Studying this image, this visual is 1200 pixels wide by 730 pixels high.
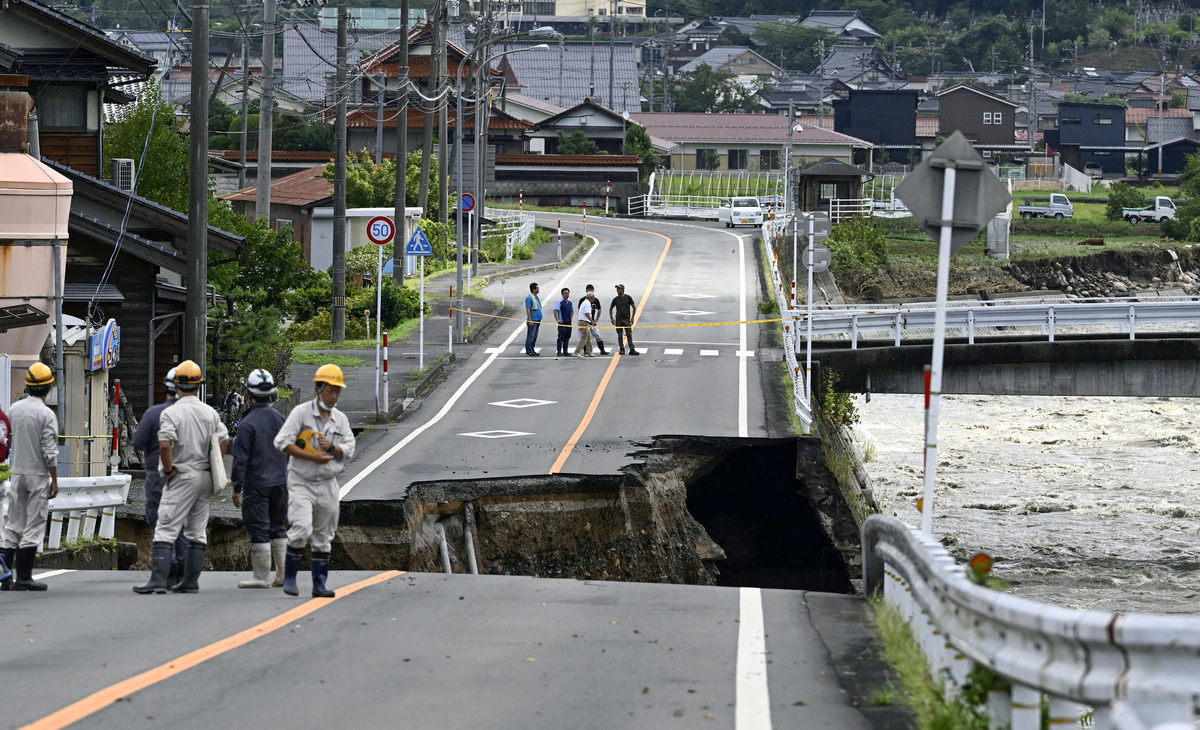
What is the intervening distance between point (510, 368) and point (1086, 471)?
13.9m

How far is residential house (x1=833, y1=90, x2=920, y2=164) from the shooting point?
3984 inches

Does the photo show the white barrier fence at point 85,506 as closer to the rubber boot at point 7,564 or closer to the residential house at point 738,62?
the rubber boot at point 7,564

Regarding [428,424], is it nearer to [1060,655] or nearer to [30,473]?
[30,473]

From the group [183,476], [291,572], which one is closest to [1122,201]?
[291,572]

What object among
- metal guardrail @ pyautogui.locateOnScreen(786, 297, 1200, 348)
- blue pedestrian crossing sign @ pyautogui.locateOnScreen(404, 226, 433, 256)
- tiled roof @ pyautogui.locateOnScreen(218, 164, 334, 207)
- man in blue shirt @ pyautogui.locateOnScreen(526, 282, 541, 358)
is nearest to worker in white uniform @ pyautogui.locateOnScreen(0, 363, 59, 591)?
blue pedestrian crossing sign @ pyautogui.locateOnScreen(404, 226, 433, 256)

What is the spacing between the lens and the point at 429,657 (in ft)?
27.2

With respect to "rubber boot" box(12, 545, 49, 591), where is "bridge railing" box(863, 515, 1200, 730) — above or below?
above

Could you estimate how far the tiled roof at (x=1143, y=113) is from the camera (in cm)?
11312

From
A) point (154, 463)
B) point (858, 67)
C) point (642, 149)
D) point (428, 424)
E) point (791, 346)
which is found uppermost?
point (858, 67)

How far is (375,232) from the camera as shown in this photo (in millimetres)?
27328

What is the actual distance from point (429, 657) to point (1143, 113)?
11959 cm

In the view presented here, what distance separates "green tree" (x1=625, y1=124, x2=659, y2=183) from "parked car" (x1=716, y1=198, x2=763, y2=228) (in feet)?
42.2

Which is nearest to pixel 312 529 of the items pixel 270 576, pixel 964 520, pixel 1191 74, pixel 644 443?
pixel 270 576

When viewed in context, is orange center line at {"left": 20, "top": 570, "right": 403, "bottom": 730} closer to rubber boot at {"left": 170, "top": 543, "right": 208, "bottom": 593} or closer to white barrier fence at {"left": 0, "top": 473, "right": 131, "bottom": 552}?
rubber boot at {"left": 170, "top": 543, "right": 208, "bottom": 593}
